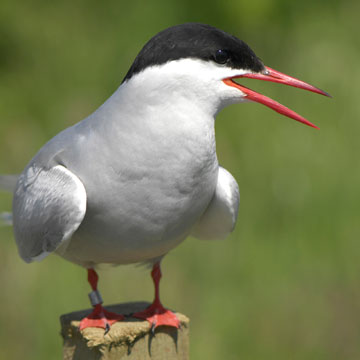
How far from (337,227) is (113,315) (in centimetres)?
247

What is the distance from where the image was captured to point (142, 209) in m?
2.32

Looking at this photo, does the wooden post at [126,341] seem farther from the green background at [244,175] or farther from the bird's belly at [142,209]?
the green background at [244,175]

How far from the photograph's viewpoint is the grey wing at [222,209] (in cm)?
266

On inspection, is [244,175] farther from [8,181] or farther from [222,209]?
[222,209]

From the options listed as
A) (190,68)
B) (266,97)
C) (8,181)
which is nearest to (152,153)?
(190,68)

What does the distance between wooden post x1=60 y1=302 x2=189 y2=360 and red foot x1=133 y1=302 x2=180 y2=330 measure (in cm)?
2

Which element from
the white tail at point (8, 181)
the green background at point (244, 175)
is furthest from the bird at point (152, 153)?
the white tail at point (8, 181)

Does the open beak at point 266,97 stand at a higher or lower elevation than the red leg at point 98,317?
higher

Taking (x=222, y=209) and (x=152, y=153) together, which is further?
(x=222, y=209)

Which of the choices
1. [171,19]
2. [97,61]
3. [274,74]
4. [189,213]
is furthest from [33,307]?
[171,19]

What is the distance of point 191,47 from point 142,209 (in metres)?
0.56

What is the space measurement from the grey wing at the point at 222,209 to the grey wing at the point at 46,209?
572 millimetres

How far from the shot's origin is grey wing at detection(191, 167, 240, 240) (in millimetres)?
2660

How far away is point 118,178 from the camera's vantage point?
230 cm
